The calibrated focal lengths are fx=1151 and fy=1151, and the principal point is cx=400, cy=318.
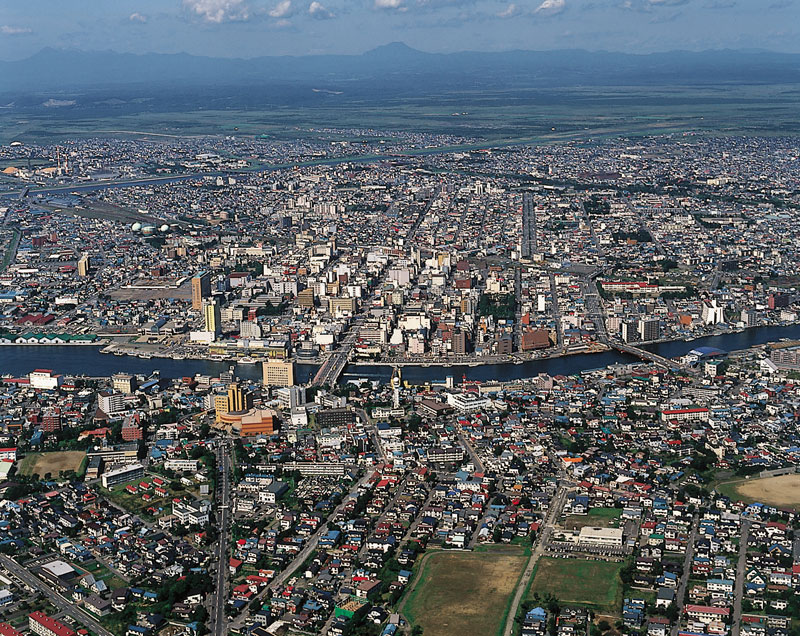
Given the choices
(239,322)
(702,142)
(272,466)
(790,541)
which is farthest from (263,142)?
(790,541)

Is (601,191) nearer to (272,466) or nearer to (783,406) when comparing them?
(783,406)

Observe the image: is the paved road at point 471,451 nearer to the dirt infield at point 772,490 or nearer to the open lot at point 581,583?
the open lot at point 581,583

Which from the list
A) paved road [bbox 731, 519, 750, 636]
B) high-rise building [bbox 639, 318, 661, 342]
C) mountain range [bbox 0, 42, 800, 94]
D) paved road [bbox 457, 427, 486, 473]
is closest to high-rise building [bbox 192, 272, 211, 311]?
high-rise building [bbox 639, 318, 661, 342]

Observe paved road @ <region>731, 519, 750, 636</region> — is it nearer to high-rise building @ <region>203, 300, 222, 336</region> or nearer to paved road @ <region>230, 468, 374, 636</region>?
paved road @ <region>230, 468, 374, 636</region>

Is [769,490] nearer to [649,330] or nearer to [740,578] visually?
[740,578]

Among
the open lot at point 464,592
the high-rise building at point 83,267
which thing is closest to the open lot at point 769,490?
the open lot at point 464,592

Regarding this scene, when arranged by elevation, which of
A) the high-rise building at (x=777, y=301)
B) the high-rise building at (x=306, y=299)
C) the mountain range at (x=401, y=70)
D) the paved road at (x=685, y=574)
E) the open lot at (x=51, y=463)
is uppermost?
the mountain range at (x=401, y=70)
